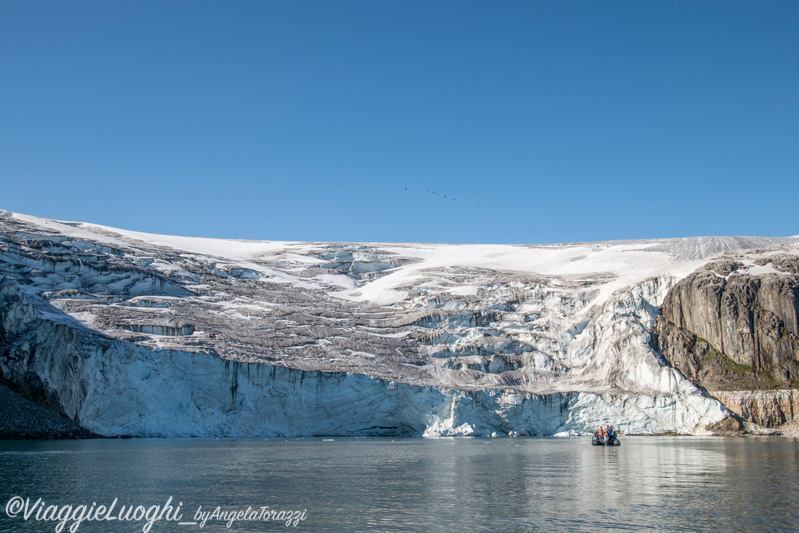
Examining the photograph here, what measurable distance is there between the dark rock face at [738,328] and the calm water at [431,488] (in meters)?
23.1

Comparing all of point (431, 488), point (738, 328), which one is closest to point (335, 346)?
point (738, 328)

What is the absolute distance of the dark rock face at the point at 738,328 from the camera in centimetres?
5341

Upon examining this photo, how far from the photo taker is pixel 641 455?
32969 mm

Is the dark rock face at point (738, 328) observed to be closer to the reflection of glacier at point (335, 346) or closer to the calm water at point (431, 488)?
the reflection of glacier at point (335, 346)

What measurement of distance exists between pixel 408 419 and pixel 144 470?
33509 mm

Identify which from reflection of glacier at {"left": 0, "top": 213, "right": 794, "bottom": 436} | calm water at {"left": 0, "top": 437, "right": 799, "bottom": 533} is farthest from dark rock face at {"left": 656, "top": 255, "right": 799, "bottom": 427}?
calm water at {"left": 0, "top": 437, "right": 799, "bottom": 533}

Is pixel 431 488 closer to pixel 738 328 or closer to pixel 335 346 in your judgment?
pixel 335 346

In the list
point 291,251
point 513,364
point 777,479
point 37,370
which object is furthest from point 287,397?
point 291,251

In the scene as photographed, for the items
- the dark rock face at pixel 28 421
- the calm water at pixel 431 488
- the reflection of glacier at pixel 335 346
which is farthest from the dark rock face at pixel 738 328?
the dark rock face at pixel 28 421

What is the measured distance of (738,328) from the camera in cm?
5606

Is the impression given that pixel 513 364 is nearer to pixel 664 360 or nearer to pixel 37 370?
pixel 664 360

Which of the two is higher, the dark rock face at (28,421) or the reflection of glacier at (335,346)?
the reflection of glacier at (335,346)

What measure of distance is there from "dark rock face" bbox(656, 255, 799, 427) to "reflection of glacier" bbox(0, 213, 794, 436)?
2301 mm

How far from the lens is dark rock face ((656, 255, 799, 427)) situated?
53406mm
